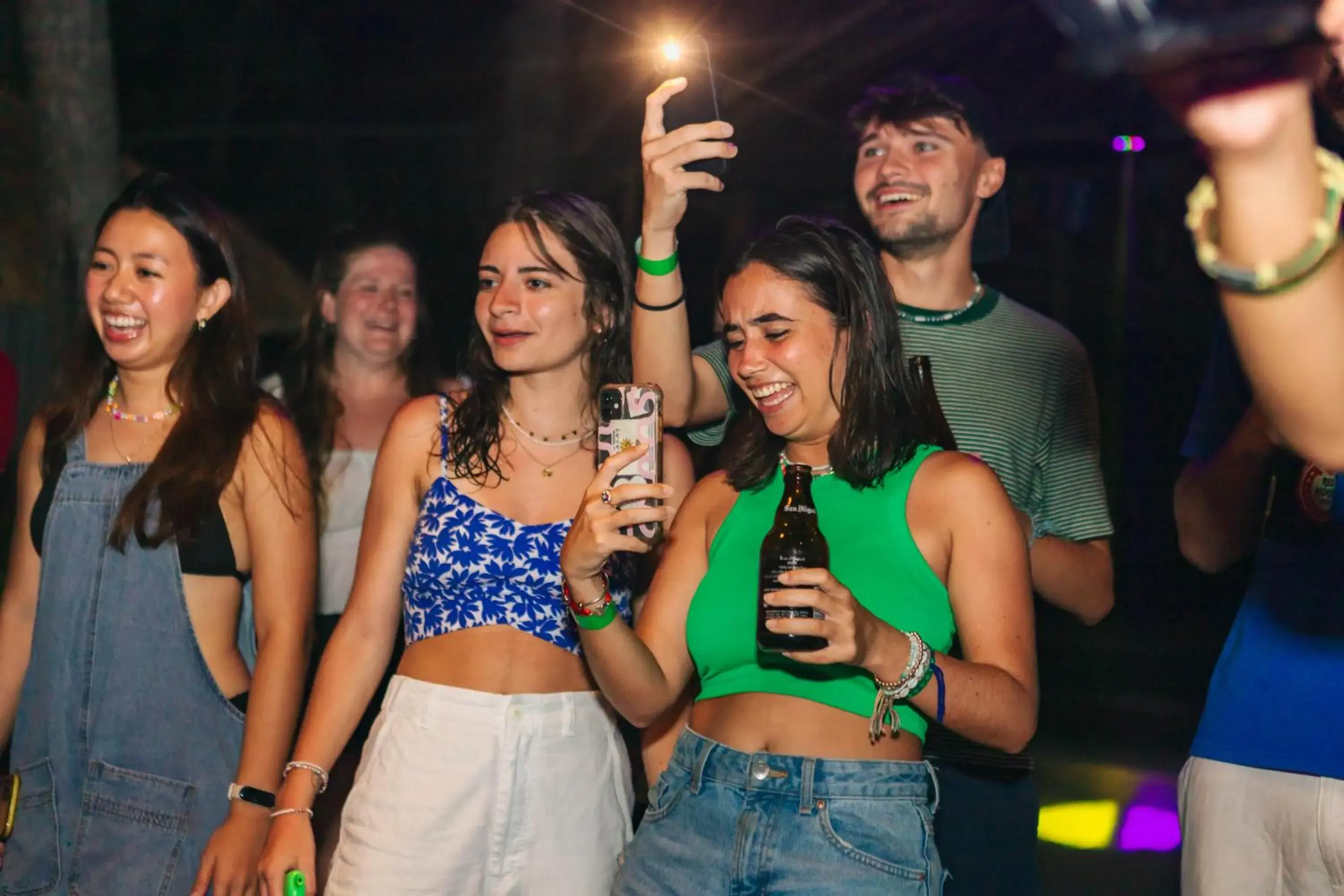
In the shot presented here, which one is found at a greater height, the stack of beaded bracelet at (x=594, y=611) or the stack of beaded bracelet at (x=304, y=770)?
the stack of beaded bracelet at (x=594, y=611)

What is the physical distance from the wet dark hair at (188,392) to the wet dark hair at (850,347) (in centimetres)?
133

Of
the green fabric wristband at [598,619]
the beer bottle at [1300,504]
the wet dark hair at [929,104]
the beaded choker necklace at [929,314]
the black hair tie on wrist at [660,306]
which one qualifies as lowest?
the green fabric wristband at [598,619]

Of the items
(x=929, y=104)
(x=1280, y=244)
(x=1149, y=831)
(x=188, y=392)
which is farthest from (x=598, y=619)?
(x=1149, y=831)

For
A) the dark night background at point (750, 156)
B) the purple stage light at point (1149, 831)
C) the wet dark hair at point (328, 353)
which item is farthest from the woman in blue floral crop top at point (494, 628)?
the purple stage light at point (1149, 831)

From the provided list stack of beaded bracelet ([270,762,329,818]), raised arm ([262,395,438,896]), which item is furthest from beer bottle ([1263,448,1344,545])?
stack of beaded bracelet ([270,762,329,818])

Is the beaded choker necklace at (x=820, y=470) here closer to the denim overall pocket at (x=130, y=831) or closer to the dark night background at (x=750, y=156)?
the denim overall pocket at (x=130, y=831)

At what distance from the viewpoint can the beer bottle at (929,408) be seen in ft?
9.71

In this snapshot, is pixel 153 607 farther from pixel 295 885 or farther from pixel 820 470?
pixel 820 470

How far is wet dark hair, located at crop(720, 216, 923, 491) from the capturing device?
280 centimetres

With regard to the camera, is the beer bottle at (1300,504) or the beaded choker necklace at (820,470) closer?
the beer bottle at (1300,504)

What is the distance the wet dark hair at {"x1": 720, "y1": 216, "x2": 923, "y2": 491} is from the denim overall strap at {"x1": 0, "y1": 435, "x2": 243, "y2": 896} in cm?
144

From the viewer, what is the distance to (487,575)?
3.17m

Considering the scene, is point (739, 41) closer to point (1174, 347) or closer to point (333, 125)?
point (1174, 347)

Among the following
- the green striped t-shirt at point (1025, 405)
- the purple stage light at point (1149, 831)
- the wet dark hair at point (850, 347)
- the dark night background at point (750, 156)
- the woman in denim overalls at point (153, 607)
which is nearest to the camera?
the wet dark hair at point (850, 347)
